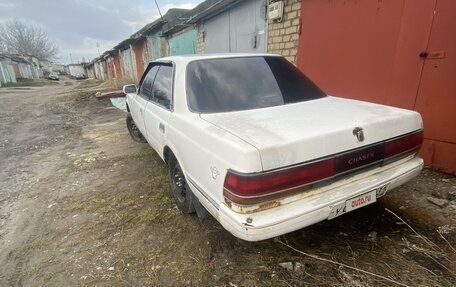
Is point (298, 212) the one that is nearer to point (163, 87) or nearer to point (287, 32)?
point (163, 87)

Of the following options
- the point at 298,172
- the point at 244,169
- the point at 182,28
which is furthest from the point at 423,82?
the point at 182,28

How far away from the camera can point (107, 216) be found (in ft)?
9.57

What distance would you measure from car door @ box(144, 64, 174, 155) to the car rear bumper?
4.41 ft

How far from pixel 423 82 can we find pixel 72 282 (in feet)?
13.5

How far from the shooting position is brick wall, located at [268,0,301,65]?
197 inches

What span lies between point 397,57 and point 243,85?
7.49 ft

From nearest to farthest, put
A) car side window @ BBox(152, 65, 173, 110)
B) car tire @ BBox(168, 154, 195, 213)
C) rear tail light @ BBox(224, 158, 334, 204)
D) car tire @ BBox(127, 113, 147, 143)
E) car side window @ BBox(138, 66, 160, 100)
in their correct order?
rear tail light @ BBox(224, 158, 334, 204)
car tire @ BBox(168, 154, 195, 213)
car side window @ BBox(152, 65, 173, 110)
car side window @ BBox(138, 66, 160, 100)
car tire @ BBox(127, 113, 147, 143)

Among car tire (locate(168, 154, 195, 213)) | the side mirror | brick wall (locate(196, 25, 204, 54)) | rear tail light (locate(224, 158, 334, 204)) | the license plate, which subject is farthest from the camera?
brick wall (locate(196, 25, 204, 54))

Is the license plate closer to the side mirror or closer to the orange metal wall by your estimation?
the orange metal wall

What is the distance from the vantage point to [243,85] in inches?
98.3

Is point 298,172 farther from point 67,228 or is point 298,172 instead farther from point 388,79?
point 388,79

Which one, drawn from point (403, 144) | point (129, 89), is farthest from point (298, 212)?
point (129, 89)

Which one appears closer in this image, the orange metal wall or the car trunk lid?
the car trunk lid

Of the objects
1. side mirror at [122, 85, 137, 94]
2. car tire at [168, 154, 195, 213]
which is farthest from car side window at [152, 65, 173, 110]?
side mirror at [122, 85, 137, 94]
